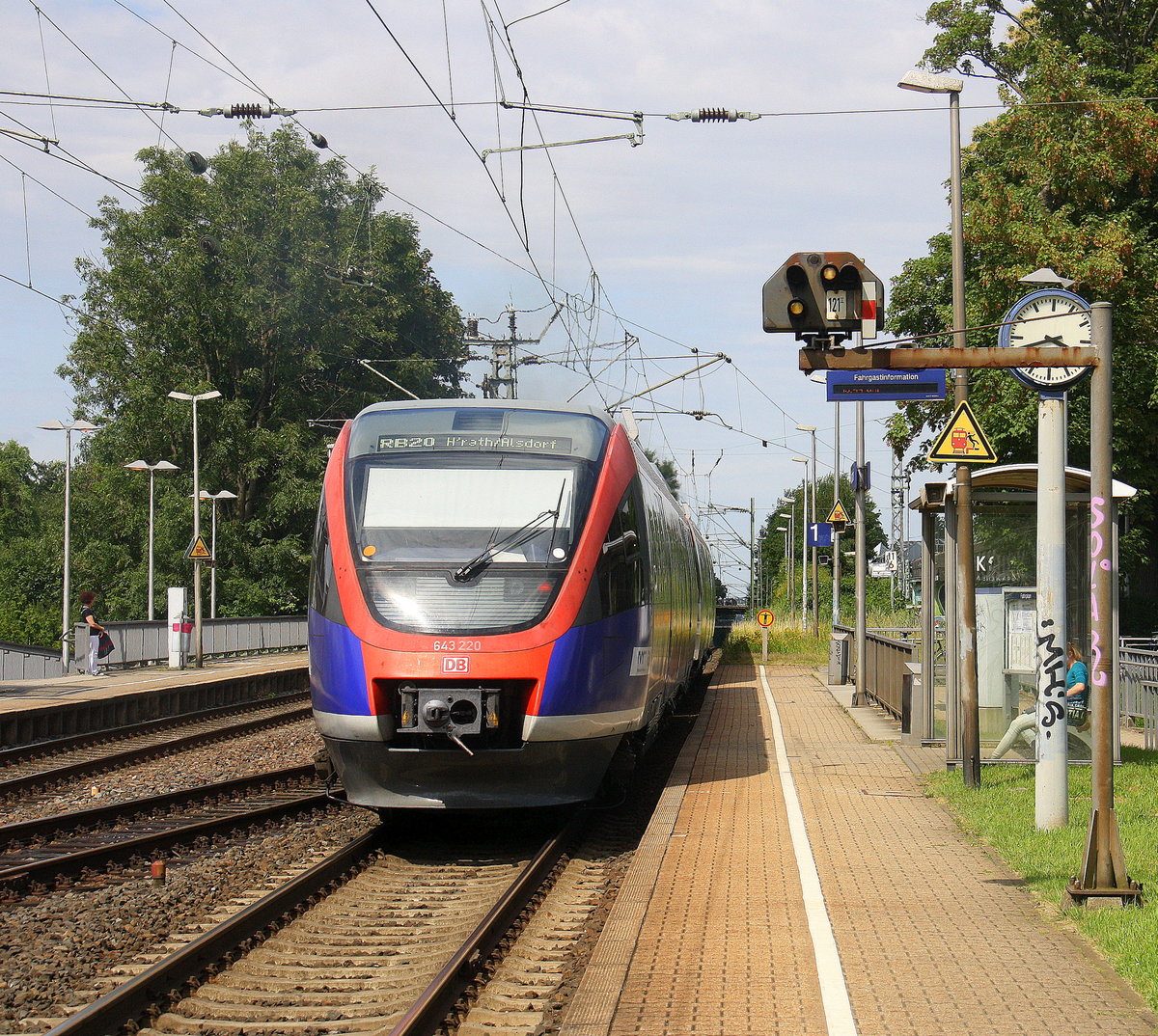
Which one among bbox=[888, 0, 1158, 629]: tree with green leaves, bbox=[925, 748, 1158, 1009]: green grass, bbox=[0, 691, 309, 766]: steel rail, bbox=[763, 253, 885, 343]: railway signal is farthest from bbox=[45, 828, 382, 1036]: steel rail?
bbox=[888, 0, 1158, 629]: tree with green leaves

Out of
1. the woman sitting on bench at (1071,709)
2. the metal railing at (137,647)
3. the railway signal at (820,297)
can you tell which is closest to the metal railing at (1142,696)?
the woman sitting on bench at (1071,709)

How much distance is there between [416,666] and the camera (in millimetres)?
9836

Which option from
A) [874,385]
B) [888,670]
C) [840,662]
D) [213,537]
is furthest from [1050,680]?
[213,537]

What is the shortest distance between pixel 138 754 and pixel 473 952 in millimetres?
11408

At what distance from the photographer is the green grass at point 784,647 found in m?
37.7

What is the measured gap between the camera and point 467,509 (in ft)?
34.9

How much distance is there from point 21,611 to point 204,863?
59972 mm

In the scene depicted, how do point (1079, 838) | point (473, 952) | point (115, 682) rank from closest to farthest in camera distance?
point (473, 952) → point (1079, 838) → point (115, 682)

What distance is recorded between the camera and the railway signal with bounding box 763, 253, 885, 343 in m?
8.98

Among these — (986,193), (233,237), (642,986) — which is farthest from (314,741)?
(233,237)

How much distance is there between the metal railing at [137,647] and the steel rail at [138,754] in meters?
9.29

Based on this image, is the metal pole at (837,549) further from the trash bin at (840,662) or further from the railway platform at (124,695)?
the railway platform at (124,695)

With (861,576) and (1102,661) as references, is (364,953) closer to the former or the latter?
(1102,661)

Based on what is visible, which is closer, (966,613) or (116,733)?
(966,613)
